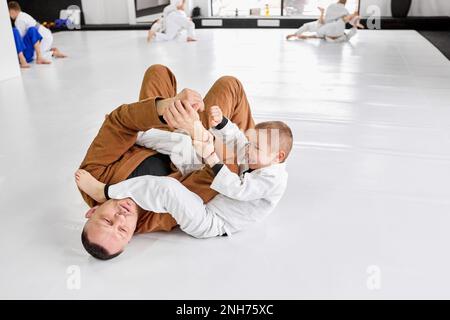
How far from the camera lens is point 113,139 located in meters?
1.88

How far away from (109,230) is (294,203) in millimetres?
877

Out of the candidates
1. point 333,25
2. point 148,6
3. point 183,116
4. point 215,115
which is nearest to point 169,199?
point 183,116

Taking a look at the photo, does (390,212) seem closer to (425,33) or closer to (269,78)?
(269,78)

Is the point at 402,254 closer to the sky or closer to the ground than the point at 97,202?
closer to the ground

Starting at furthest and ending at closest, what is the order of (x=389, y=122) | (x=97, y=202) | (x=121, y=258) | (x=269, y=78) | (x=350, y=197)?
(x=269, y=78) < (x=389, y=122) < (x=350, y=197) < (x=97, y=202) < (x=121, y=258)

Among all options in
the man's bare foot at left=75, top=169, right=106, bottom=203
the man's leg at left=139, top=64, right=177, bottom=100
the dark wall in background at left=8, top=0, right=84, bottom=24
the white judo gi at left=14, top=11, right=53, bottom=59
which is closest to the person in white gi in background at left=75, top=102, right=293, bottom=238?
the man's bare foot at left=75, top=169, right=106, bottom=203

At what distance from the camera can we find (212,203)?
1.77 meters

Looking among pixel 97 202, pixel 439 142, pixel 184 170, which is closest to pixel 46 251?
pixel 97 202

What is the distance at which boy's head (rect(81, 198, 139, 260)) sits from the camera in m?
1.57

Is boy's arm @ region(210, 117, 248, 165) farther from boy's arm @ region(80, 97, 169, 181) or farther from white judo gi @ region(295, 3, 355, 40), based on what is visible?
white judo gi @ region(295, 3, 355, 40)

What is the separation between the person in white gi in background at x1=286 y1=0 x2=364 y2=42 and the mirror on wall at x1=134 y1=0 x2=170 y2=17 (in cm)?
375

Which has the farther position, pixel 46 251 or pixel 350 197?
pixel 350 197

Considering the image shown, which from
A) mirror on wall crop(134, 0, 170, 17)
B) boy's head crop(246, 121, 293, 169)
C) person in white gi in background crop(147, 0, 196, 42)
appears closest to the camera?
boy's head crop(246, 121, 293, 169)

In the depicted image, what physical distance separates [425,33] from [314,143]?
5.47 metres
